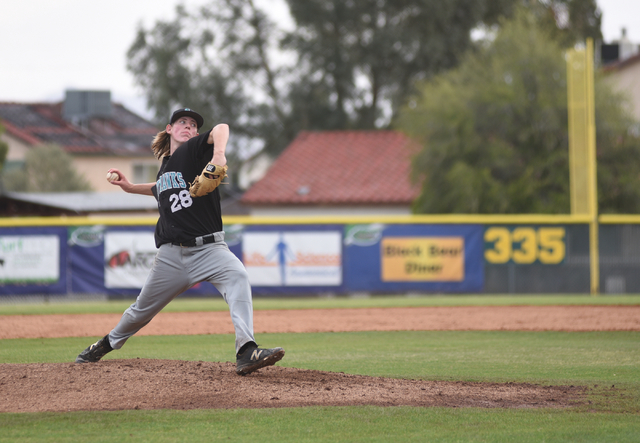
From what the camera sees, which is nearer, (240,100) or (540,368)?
(540,368)

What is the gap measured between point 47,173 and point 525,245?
23874 mm

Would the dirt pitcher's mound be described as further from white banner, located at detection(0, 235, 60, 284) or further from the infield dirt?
white banner, located at detection(0, 235, 60, 284)

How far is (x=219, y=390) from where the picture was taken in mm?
5105

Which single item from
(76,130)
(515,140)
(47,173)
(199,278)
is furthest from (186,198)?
(76,130)

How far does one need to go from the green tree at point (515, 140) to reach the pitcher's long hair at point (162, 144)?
15788 millimetres

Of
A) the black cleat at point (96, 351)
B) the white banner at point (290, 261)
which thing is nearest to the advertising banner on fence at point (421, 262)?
the white banner at point (290, 261)

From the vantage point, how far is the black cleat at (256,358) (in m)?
5.30

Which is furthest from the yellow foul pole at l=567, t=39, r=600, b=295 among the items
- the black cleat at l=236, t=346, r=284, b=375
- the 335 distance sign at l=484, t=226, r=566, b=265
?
the black cleat at l=236, t=346, r=284, b=375

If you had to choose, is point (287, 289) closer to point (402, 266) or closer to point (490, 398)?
point (402, 266)

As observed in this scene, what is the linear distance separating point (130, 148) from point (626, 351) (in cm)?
3987

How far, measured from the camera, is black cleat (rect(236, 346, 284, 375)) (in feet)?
17.4

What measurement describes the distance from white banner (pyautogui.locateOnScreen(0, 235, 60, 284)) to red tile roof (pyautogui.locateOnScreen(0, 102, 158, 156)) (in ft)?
81.2

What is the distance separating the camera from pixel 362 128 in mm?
34062

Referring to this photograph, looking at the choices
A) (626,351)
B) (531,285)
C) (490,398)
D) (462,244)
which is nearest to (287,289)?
(462,244)
